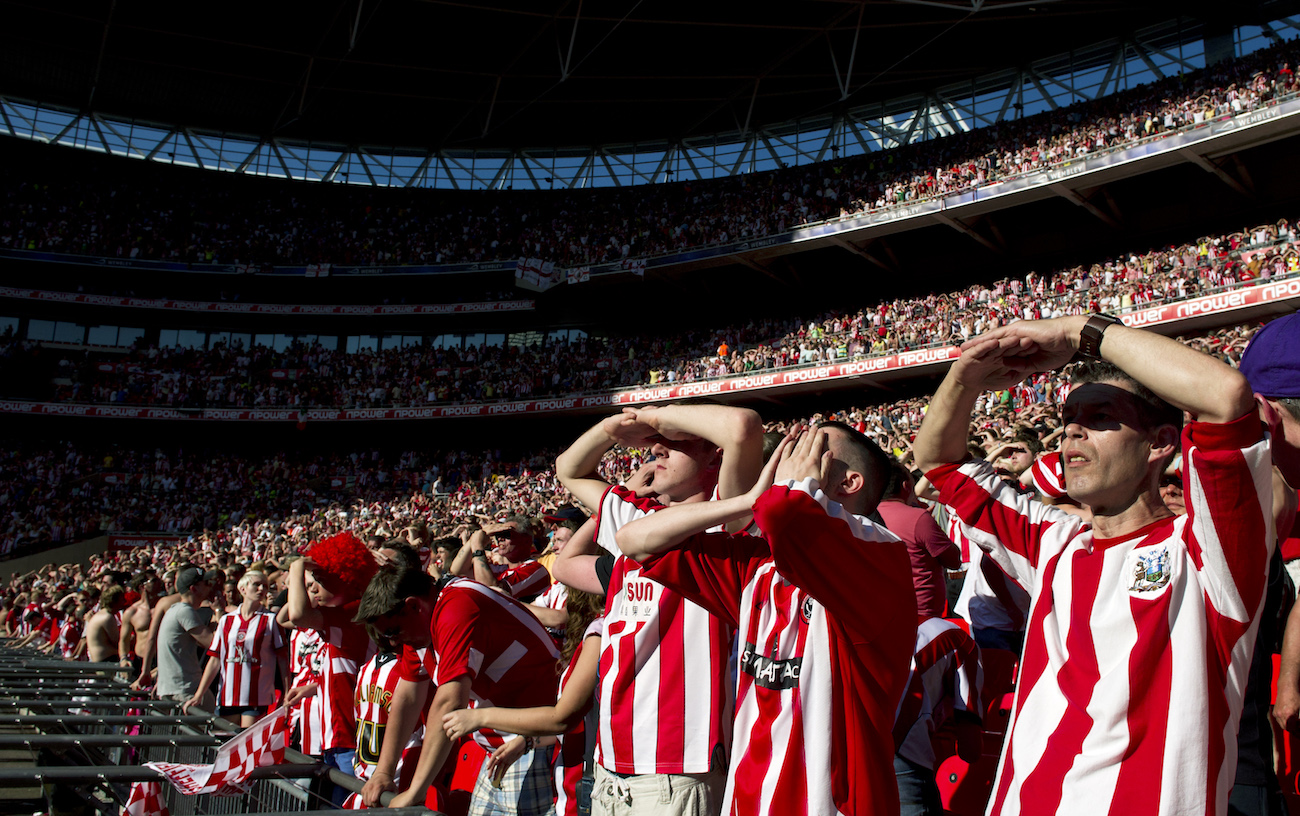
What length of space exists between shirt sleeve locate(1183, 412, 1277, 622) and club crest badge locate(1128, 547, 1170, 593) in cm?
10

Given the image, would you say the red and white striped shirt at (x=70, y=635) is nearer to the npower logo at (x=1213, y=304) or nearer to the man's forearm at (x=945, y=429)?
the man's forearm at (x=945, y=429)

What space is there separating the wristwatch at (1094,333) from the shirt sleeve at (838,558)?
64 cm

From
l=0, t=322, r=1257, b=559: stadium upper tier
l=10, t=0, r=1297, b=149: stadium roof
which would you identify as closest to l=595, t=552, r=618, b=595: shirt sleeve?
l=0, t=322, r=1257, b=559: stadium upper tier

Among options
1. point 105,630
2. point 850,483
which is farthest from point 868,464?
point 105,630

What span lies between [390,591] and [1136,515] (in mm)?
2998

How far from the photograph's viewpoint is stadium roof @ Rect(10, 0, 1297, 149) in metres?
26.9

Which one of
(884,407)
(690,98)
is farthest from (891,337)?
(690,98)

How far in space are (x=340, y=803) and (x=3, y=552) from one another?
31.1 metres

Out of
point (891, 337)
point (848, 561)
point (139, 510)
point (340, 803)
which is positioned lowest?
point (340, 803)

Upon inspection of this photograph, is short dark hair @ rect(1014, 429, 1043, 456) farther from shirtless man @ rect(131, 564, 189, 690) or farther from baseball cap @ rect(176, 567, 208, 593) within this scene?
shirtless man @ rect(131, 564, 189, 690)

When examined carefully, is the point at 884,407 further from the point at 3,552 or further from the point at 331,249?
the point at 3,552

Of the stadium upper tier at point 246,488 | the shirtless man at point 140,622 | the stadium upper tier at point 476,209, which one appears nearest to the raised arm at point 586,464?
the shirtless man at point 140,622

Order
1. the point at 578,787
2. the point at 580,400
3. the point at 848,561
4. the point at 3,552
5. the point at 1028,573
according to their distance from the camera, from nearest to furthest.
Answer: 1. the point at 848,561
2. the point at 1028,573
3. the point at 578,787
4. the point at 3,552
5. the point at 580,400

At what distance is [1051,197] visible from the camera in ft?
82.6
